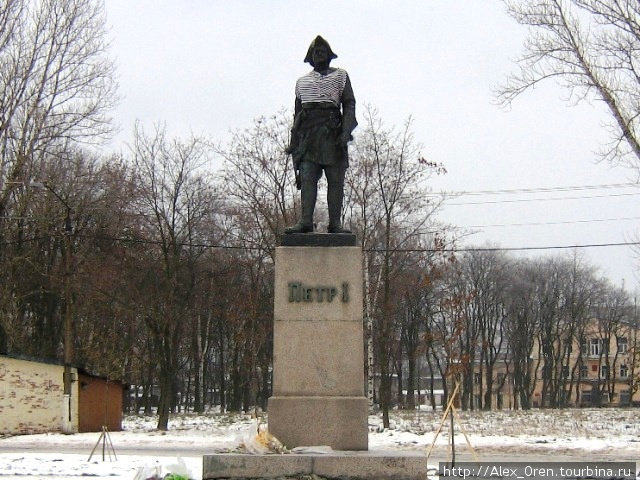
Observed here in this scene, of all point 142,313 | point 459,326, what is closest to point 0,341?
point 142,313

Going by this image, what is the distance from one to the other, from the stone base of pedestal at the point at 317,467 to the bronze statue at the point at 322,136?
2.93 metres

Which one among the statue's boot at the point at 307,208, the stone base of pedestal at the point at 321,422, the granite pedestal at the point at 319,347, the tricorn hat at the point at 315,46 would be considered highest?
the tricorn hat at the point at 315,46

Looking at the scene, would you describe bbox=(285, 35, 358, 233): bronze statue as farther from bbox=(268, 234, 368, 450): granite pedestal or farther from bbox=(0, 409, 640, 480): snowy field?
bbox=(0, 409, 640, 480): snowy field

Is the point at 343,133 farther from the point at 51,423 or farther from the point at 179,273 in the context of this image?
the point at 179,273

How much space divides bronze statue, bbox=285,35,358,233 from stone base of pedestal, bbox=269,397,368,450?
2.13m

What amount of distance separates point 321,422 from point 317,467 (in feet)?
2.95

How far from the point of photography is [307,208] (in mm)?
10742

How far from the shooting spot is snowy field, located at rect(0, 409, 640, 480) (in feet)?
53.2

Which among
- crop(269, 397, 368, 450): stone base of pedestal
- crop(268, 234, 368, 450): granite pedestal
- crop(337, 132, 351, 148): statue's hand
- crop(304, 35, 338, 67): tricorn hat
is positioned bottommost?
crop(269, 397, 368, 450): stone base of pedestal

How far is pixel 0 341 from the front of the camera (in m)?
35.7

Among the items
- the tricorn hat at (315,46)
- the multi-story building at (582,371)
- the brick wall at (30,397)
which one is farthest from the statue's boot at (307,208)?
the multi-story building at (582,371)

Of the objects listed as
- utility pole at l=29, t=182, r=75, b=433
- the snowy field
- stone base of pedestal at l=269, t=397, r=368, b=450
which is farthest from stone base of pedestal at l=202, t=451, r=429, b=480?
utility pole at l=29, t=182, r=75, b=433

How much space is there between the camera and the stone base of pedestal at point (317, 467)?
8.84m

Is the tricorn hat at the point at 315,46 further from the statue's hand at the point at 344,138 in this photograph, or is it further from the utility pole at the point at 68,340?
the utility pole at the point at 68,340
